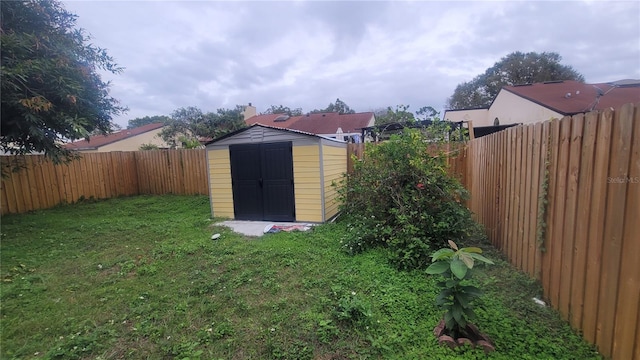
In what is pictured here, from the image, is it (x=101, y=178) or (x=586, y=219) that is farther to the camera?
(x=101, y=178)

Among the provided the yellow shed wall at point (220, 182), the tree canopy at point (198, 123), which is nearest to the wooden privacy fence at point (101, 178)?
the yellow shed wall at point (220, 182)

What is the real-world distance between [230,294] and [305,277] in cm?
86

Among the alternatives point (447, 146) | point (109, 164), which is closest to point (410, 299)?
point (447, 146)

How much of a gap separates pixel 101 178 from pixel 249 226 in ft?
23.1

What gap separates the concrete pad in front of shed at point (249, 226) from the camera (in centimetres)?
537

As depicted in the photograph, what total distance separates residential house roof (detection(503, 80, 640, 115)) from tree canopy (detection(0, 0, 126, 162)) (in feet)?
57.6

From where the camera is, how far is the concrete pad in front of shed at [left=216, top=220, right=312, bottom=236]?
5.37 metres

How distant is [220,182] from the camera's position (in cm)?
635

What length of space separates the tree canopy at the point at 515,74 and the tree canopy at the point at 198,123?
2107 cm

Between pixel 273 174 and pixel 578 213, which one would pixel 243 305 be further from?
pixel 273 174

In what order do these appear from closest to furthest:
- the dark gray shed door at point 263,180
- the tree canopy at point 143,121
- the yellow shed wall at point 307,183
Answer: the yellow shed wall at point 307,183, the dark gray shed door at point 263,180, the tree canopy at point 143,121

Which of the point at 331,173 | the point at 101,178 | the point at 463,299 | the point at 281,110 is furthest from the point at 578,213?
the point at 281,110

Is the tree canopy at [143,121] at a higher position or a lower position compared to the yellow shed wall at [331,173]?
higher

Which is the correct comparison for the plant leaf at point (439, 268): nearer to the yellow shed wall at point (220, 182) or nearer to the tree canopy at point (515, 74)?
the yellow shed wall at point (220, 182)
